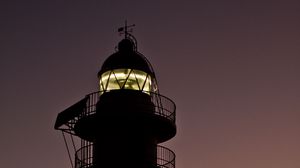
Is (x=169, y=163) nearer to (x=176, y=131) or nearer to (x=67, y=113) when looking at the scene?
(x=176, y=131)

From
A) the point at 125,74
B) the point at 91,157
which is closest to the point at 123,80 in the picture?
the point at 125,74

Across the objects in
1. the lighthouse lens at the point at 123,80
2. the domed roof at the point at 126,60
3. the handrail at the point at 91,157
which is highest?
the domed roof at the point at 126,60

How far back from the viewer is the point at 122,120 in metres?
37.7

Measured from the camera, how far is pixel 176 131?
39469 mm

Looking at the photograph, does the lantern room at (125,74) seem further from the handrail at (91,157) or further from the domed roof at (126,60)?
the handrail at (91,157)

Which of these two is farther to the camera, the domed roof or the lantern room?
the domed roof

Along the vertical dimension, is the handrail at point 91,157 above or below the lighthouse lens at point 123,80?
below

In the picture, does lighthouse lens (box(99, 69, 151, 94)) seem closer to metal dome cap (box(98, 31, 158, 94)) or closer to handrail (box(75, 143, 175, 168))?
metal dome cap (box(98, 31, 158, 94))

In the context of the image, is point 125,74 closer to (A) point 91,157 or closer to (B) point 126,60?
(B) point 126,60

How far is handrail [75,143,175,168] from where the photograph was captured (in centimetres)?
3788

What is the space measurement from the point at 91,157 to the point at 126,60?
4659mm

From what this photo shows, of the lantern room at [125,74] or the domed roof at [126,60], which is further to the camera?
the domed roof at [126,60]

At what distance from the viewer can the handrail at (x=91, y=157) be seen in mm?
37875

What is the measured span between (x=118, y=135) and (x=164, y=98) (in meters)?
2.82
